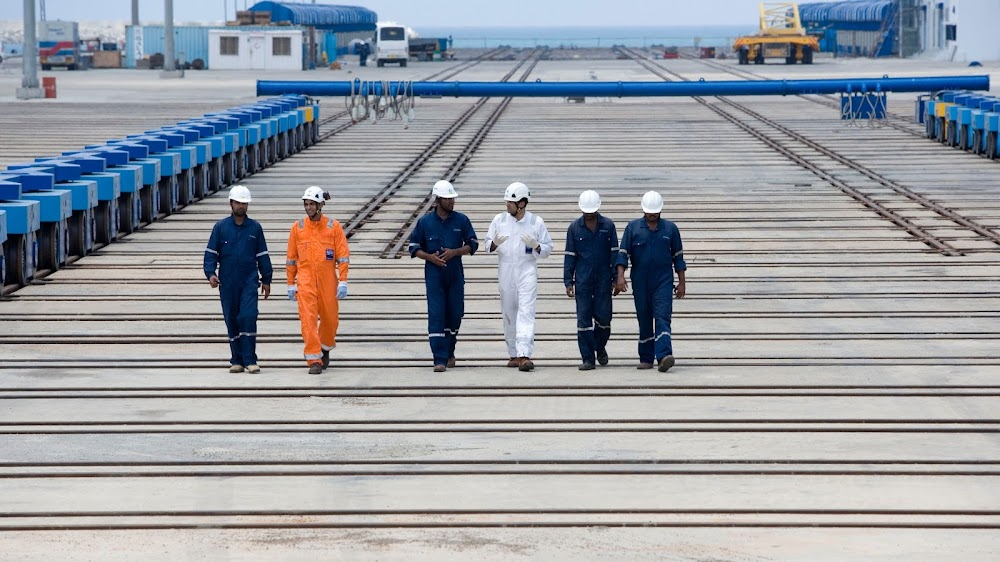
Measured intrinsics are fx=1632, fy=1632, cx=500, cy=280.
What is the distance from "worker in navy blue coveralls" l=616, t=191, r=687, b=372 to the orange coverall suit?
1.99 meters

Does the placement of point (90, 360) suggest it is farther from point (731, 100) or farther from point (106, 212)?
point (731, 100)

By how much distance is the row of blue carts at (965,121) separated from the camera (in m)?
27.8

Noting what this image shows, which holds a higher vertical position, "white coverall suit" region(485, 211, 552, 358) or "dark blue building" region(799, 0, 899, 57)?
"dark blue building" region(799, 0, 899, 57)

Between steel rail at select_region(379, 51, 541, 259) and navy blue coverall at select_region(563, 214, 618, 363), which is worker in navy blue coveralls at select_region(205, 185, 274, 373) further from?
steel rail at select_region(379, 51, 541, 259)

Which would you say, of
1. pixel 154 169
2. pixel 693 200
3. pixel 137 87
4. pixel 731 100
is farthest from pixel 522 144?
pixel 137 87

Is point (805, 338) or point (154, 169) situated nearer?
point (805, 338)

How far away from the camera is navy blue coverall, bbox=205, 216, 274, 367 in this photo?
11.4 metres

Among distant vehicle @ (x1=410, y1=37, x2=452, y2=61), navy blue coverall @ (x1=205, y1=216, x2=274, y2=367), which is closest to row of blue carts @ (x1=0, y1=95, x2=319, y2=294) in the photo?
navy blue coverall @ (x1=205, y1=216, x2=274, y2=367)

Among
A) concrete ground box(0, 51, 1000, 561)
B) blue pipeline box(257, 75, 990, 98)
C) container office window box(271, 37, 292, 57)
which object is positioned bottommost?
concrete ground box(0, 51, 1000, 561)

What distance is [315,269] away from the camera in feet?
37.2

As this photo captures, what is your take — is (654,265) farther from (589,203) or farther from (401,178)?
(401,178)

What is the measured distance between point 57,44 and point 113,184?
2314 inches

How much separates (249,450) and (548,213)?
39.6 ft

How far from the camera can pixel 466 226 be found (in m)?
11.6
